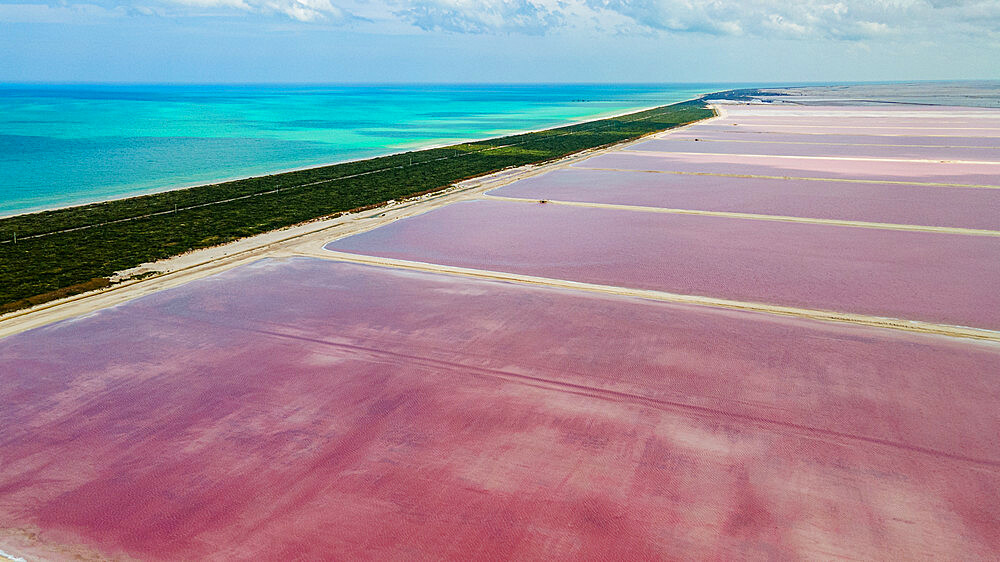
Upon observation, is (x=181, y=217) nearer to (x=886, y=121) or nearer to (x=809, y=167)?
(x=809, y=167)

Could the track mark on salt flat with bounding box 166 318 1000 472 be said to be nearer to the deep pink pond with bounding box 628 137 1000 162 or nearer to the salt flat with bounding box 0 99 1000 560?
the salt flat with bounding box 0 99 1000 560

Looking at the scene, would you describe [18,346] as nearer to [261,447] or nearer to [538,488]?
[261,447]

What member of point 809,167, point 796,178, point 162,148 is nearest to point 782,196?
point 796,178

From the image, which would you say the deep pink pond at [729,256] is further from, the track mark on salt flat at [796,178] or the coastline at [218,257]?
the track mark on salt flat at [796,178]

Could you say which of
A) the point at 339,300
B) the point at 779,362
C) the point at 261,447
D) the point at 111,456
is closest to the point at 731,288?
the point at 779,362

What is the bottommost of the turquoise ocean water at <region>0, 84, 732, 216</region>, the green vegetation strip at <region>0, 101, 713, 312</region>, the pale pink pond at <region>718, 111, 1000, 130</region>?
the pale pink pond at <region>718, 111, 1000, 130</region>

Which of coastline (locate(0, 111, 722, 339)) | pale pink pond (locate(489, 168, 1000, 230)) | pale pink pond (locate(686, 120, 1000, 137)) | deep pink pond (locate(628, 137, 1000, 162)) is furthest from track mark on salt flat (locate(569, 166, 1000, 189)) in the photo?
pale pink pond (locate(686, 120, 1000, 137))
